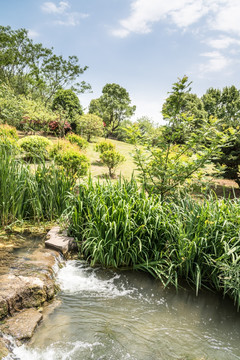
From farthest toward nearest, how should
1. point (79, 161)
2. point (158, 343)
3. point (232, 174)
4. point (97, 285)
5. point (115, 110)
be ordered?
1. point (115, 110)
2. point (232, 174)
3. point (79, 161)
4. point (97, 285)
5. point (158, 343)

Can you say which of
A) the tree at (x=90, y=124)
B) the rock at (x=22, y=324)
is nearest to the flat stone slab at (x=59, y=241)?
the rock at (x=22, y=324)

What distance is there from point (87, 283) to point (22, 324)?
0.97 m

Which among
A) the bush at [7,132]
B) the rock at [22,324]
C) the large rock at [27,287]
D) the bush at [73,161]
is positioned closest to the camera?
the rock at [22,324]

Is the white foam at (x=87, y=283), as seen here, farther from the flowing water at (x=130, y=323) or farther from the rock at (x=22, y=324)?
the rock at (x=22, y=324)

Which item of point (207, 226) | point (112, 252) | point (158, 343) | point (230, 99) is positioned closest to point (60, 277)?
point (112, 252)

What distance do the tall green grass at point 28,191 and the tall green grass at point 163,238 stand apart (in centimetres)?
80

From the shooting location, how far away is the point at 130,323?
2.33m

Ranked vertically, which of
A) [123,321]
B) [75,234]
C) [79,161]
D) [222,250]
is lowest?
[123,321]

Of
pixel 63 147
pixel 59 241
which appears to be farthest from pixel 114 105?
pixel 59 241

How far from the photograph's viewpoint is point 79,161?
25.7 ft

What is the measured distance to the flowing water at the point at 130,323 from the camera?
198cm

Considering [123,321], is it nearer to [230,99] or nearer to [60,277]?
[60,277]

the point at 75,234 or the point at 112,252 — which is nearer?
the point at 112,252

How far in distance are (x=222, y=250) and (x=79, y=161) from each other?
19.0ft
